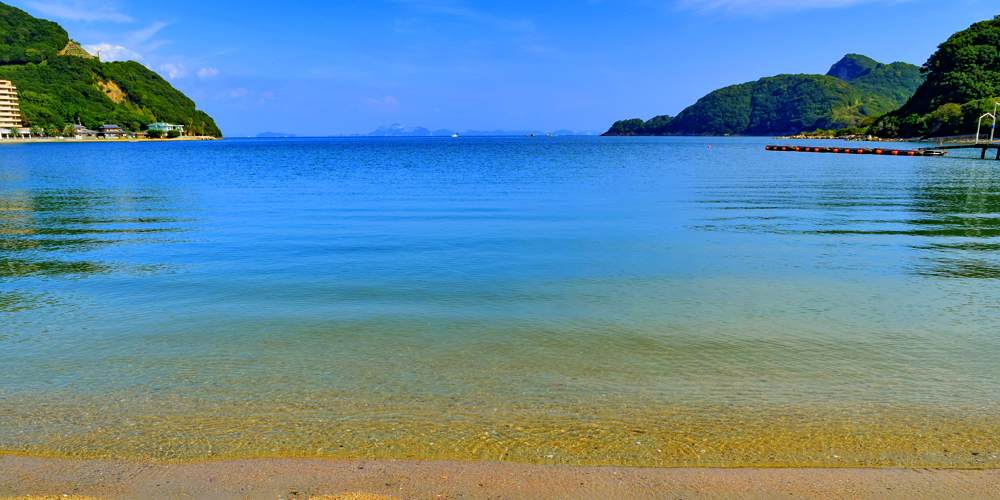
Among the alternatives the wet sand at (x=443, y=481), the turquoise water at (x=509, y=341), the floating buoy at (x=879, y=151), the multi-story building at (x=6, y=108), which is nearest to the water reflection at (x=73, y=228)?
the turquoise water at (x=509, y=341)

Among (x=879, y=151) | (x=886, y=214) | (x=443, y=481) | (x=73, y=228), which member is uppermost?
(x=879, y=151)

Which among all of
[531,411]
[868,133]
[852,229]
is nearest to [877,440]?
[531,411]

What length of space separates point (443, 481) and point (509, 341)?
13.0ft

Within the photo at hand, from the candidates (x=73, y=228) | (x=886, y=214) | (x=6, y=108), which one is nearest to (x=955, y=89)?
(x=886, y=214)

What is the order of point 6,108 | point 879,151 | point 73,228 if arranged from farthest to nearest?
1. point 6,108
2. point 879,151
3. point 73,228

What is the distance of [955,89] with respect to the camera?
151000 millimetres

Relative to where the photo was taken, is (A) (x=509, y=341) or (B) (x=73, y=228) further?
(B) (x=73, y=228)

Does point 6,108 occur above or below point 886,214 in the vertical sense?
above

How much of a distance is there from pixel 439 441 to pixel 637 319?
5105 millimetres

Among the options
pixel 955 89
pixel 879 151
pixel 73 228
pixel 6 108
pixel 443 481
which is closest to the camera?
pixel 443 481

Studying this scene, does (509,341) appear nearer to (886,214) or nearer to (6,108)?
(886,214)

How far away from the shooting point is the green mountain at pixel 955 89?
131000 millimetres

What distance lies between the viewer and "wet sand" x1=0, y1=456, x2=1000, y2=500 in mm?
4613

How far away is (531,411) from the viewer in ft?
20.6
